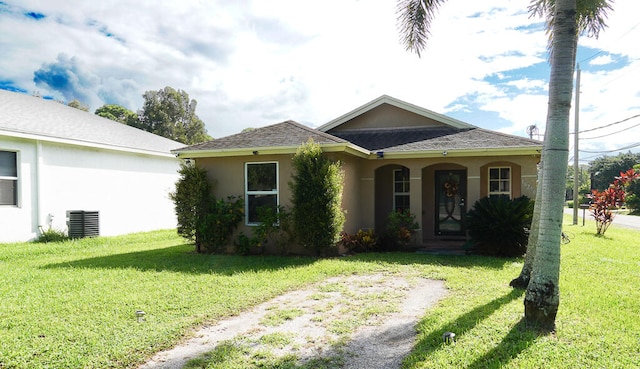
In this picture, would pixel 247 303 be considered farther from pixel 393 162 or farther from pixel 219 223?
pixel 393 162

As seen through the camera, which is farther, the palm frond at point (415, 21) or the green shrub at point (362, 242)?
the green shrub at point (362, 242)

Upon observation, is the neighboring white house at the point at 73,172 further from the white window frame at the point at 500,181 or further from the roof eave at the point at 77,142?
the white window frame at the point at 500,181

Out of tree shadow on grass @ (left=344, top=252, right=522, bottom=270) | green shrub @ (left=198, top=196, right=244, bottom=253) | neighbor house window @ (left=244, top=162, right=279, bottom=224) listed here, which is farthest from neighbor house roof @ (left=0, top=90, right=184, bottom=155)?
tree shadow on grass @ (left=344, top=252, right=522, bottom=270)

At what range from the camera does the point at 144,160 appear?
1560cm

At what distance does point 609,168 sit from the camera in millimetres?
49562

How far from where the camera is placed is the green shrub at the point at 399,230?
10578 millimetres

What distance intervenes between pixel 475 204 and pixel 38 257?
11271 mm

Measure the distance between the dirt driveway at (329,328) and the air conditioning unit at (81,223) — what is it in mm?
9555

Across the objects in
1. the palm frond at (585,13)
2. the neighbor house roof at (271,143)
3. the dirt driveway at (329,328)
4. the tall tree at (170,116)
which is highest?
the tall tree at (170,116)

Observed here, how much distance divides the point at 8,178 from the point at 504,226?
13.7 meters

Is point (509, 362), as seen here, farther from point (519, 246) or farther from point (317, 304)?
point (519, 246)

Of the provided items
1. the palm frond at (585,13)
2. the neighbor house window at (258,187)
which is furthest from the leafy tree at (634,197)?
the neighbor house window at (258,187)

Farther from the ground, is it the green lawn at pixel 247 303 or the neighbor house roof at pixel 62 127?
the neighbor house roof at pixel 62 127


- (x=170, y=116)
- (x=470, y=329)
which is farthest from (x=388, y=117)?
(x=170, y=116)
